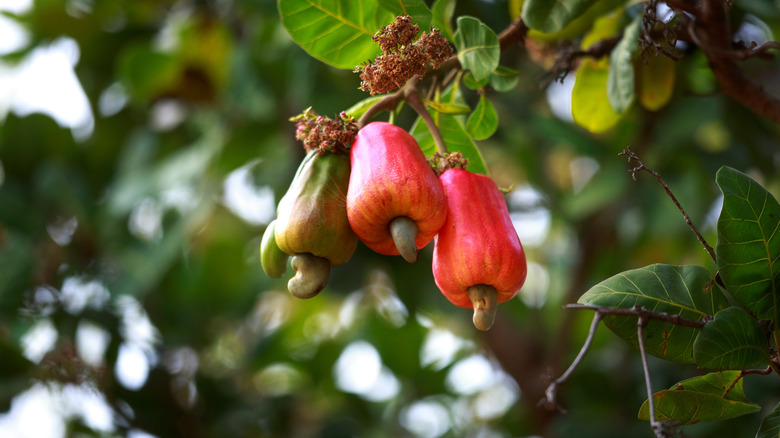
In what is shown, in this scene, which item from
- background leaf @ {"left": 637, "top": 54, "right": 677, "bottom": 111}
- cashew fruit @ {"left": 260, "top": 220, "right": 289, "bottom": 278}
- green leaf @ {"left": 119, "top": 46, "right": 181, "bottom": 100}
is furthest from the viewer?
green leaf @ {"left": 119, "top": 46, "right": 181, "bottom": 100}

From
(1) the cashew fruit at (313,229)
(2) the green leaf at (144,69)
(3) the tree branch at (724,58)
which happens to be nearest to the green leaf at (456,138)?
(1) the cashew fruit at (313,229)

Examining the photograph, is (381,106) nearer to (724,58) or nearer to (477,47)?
(477,47)

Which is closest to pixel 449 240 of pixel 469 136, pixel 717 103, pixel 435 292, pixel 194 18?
pixel 469 136

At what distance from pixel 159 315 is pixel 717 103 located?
184 cm

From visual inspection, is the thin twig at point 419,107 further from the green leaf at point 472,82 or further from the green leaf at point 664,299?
the green leaf at point 664,299

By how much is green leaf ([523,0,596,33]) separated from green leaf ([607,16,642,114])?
0.15 m

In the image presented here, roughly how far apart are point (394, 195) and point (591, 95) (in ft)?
2.09

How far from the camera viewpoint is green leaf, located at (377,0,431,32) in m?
0.85

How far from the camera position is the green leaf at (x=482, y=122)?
99 cm

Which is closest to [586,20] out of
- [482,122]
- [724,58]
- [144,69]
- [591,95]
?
[591,95]

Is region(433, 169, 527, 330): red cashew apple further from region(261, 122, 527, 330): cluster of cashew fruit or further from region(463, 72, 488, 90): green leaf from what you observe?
region(463, 72, 488, 90): green leaf

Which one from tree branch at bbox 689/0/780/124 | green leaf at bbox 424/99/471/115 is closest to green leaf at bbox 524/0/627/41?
tree branch at bbox 689/0/780/124

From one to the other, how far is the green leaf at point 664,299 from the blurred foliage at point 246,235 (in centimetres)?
106

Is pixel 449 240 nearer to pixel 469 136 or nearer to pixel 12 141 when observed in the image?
pixel 469 136
